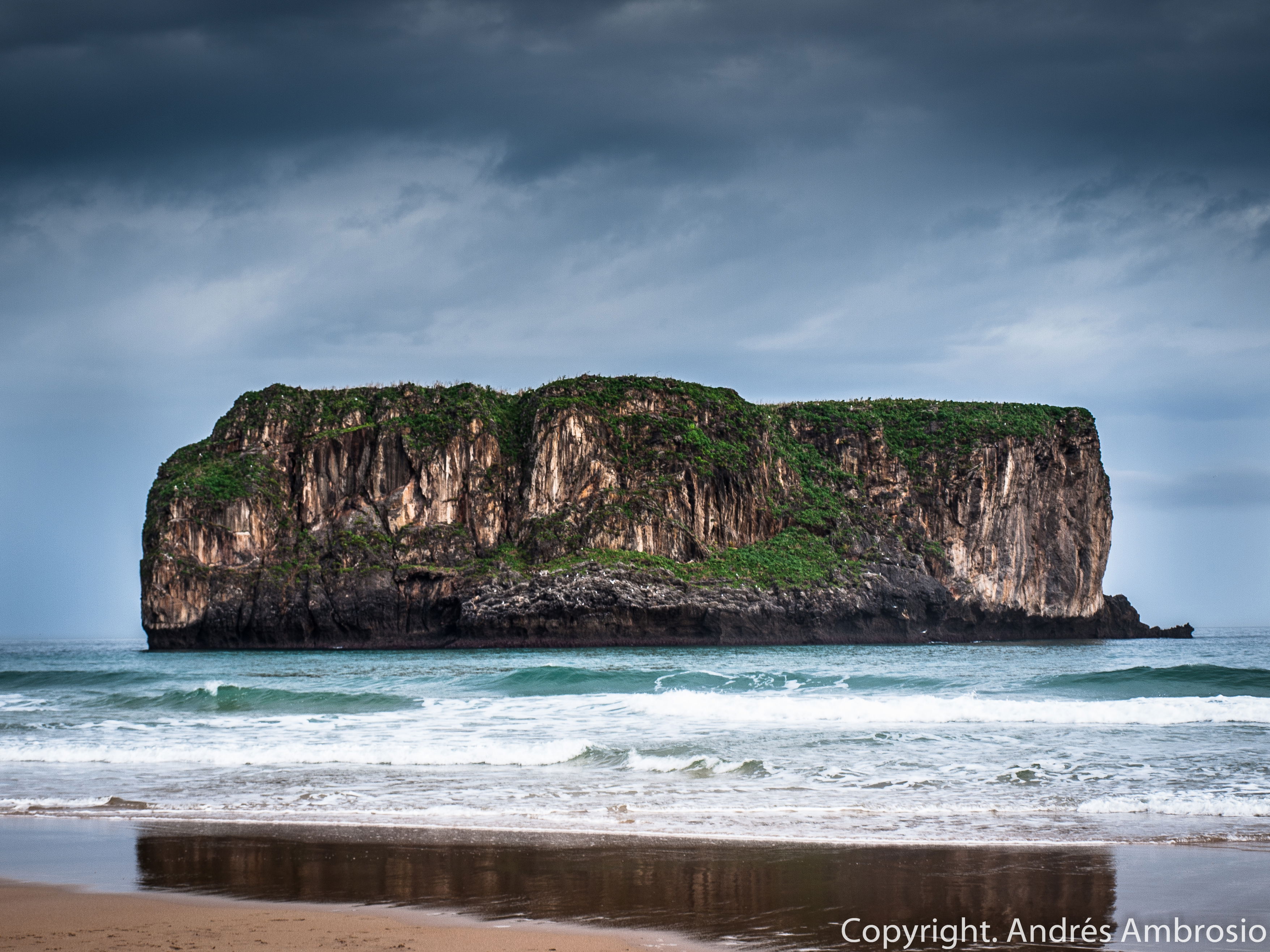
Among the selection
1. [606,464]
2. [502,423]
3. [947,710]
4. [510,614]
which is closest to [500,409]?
[502,423]

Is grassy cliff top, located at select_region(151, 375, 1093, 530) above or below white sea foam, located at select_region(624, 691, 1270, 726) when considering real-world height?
above

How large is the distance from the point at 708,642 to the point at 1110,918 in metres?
56.7

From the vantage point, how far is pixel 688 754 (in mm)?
12797

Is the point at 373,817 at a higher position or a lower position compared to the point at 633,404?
lower

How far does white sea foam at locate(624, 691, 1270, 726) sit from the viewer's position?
16.4m

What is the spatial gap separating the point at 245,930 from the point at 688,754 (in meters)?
7.75

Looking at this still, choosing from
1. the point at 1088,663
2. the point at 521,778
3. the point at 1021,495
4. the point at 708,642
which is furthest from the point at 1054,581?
the point at 521,778

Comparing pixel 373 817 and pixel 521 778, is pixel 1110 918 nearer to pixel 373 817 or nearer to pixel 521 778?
pixel 373 817

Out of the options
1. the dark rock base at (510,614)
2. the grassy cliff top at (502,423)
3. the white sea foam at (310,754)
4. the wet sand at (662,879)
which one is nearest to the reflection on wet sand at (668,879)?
the wet sand at (662,879)

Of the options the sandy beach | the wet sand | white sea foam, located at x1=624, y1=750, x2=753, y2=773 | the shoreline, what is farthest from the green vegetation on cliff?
the sandy beach

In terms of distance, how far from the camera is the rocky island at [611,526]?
2496 inches

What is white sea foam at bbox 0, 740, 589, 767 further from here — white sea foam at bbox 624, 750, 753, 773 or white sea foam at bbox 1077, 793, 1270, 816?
white sea foam at bbox 1077, 793, 1270, 816

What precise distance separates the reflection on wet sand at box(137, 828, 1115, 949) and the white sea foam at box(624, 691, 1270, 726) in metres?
8.83

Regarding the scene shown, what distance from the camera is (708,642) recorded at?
6191 cm
